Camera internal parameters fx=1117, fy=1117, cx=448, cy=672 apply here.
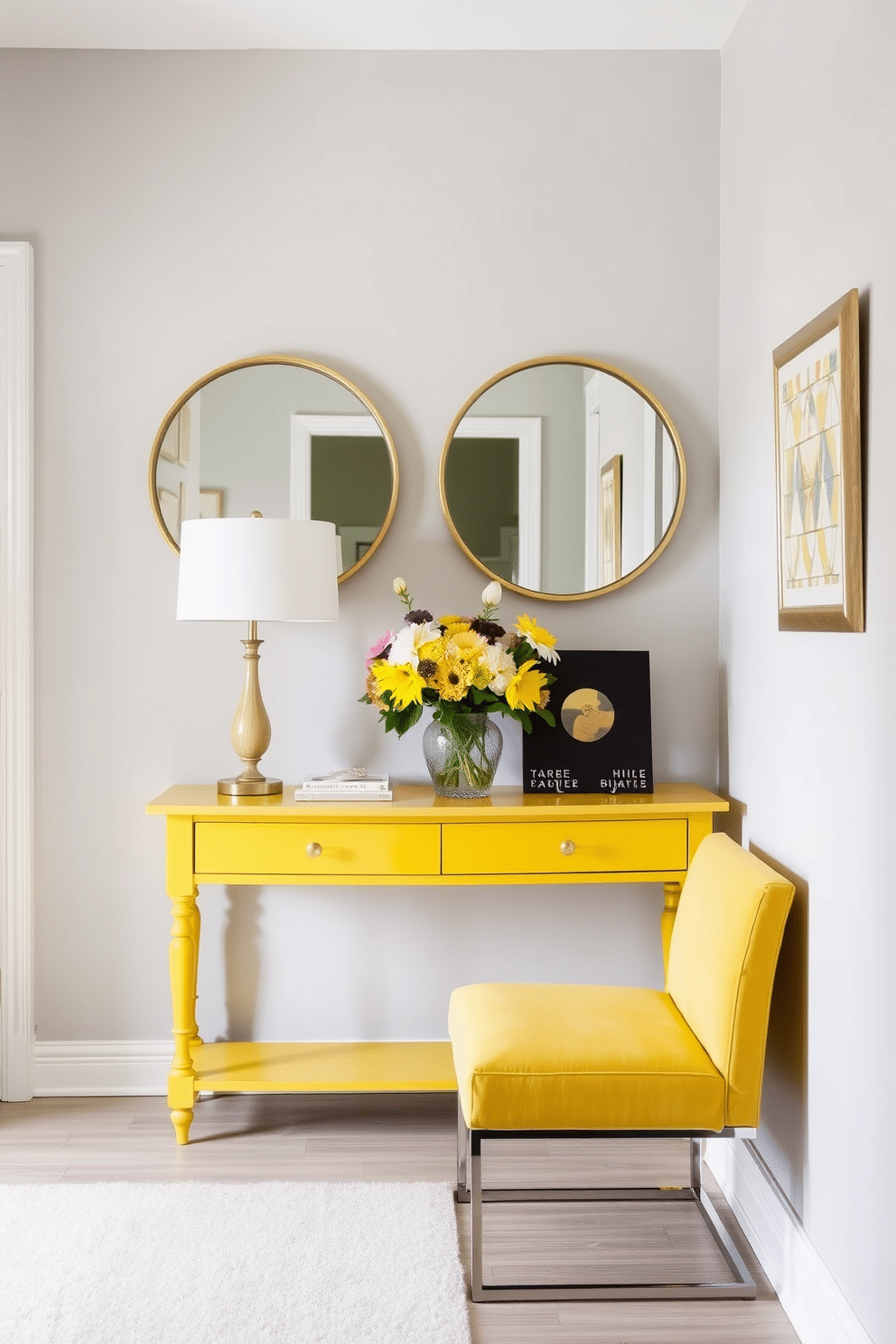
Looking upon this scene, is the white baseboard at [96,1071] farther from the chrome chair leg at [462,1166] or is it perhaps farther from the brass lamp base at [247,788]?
the chrome chair leg at [462,1166]

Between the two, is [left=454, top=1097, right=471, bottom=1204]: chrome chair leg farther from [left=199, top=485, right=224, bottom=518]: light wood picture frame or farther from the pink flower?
[left=199, top=485, right=224, bottom=518]: light wood picture frame

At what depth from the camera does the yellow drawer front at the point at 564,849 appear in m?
2.51

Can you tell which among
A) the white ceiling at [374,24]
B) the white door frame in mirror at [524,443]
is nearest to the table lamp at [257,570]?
the white door frame in mirror at [524,443]

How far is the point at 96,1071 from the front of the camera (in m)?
2.86

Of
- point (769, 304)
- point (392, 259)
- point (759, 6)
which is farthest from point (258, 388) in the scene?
point (759, 6)

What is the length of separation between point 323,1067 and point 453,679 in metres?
0.97

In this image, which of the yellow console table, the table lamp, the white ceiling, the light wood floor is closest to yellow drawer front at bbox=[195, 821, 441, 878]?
the yellow console table

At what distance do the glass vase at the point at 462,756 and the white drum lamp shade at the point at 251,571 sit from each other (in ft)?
1.30

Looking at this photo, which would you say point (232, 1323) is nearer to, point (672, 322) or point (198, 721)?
point (198, 721)

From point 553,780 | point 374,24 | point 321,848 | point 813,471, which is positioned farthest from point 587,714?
point 374,24

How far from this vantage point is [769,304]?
92.6 inches

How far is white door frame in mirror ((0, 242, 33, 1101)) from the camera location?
2.78 m

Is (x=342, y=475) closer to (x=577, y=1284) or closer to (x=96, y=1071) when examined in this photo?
(x=96, y=1071)

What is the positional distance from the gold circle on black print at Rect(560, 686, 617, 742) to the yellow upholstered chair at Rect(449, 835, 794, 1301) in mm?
665
